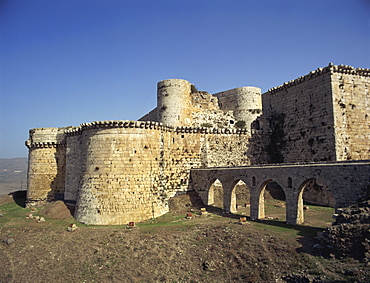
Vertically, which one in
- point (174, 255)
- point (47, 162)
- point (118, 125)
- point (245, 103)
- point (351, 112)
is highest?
point (245, 103)

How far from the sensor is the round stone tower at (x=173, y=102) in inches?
1316

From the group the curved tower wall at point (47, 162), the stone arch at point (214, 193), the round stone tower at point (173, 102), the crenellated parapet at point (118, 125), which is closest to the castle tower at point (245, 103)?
the round stone tower at point (173, 102)

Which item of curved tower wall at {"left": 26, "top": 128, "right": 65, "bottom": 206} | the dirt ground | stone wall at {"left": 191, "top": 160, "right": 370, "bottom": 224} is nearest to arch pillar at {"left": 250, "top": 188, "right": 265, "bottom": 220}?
stone wall at {"left": 191, "top": 160, "right": 370, "bottom": 224}

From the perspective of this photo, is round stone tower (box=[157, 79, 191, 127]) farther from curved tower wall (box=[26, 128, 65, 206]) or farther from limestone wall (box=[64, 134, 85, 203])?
curved tower wall (box=[26, 128, 65, 206])

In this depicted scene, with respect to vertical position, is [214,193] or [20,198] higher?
[214,193]

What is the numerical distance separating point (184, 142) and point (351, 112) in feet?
50.2

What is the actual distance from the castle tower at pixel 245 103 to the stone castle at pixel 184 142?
0.13m

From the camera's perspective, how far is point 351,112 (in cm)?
2516

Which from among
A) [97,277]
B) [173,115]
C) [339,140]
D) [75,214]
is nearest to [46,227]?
[75,214]

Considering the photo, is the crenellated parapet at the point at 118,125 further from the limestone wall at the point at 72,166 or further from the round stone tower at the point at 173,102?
the round stone tower at the point at 173,102

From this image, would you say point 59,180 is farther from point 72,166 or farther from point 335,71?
point 335,71

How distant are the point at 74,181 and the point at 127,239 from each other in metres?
13.3

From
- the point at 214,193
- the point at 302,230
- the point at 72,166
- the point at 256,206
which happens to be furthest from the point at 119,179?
the point at 302,230

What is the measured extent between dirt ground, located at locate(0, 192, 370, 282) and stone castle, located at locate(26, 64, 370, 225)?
12.2ft
